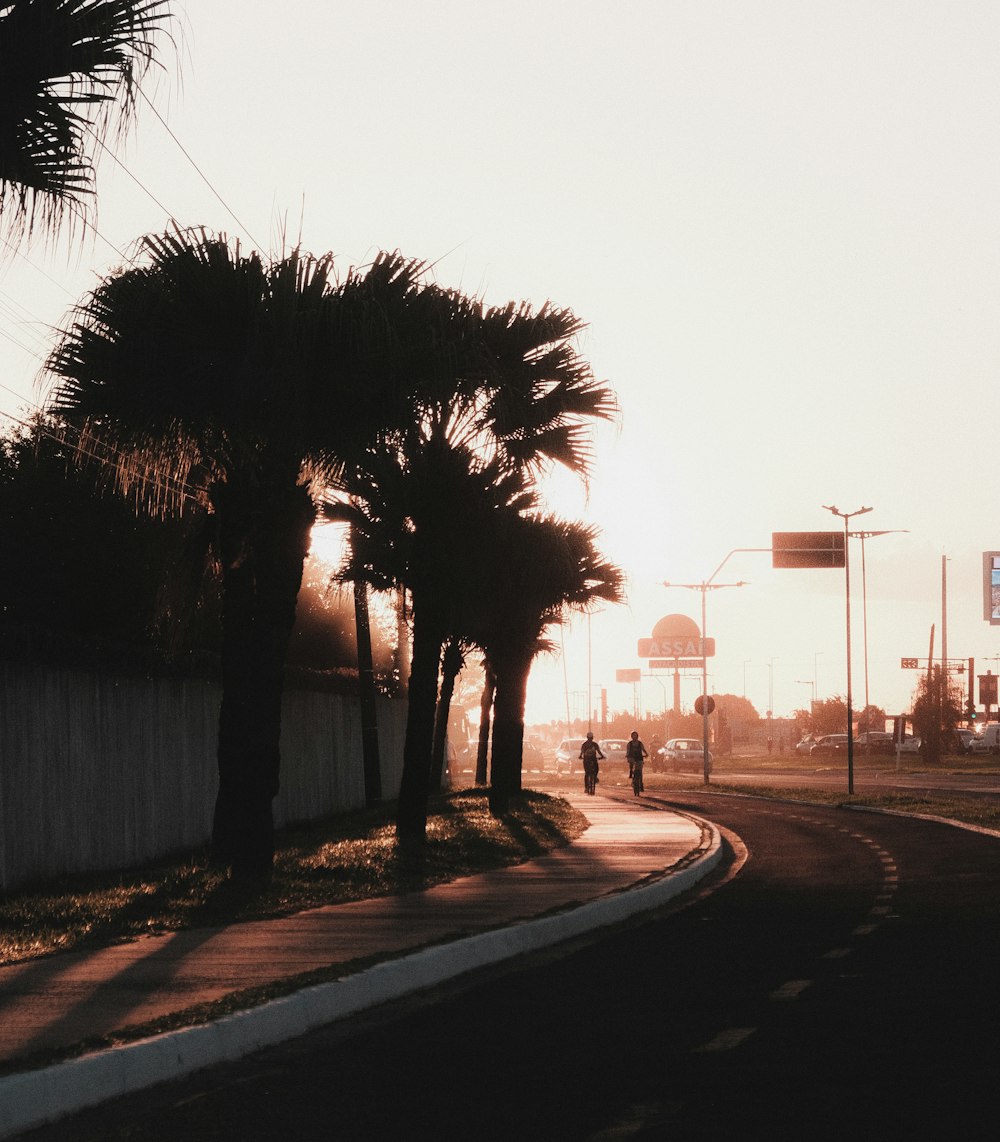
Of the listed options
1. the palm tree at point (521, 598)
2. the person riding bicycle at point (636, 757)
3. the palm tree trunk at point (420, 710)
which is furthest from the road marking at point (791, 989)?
the person riding bicycle at point (636, 757)

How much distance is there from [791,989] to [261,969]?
125 inches

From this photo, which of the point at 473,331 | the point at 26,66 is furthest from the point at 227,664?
the point at 26,66

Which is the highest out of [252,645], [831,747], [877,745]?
[252,645]

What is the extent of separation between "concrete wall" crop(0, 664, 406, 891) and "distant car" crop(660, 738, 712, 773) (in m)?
59.8

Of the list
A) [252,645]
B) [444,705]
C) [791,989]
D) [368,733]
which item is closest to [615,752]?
[444,705]

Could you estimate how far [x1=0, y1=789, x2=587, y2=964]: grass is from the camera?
13.3 metres

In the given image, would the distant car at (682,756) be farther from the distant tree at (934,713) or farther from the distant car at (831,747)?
the distant car at (831,747)

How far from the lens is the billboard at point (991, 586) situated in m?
65.1

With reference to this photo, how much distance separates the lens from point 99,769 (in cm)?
1903

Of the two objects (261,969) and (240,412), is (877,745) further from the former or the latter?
(261,969)

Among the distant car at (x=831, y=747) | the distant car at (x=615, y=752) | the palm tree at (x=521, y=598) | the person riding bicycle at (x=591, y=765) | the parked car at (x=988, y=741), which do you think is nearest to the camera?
the palm tree at (x=521, y=598)

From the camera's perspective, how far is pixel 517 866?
2062 centimetres

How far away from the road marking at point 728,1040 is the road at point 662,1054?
0.05 ft

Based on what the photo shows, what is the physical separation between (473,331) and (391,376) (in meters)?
2.32
